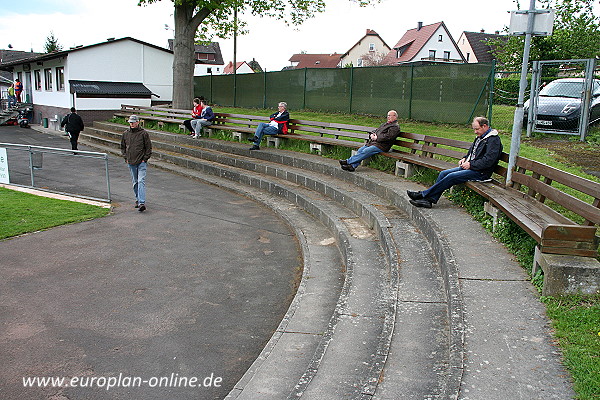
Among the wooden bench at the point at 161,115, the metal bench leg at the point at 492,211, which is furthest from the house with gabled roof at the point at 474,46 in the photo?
the metal bench leg at the point at 492,211

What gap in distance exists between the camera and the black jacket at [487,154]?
729 centimetres

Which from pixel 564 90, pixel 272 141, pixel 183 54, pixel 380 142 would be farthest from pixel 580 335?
pixel 183 54

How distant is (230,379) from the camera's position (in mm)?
4371

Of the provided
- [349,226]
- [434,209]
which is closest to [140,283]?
[349,226]

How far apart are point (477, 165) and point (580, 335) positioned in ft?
12.7

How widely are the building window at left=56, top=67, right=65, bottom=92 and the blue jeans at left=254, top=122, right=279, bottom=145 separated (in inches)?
704

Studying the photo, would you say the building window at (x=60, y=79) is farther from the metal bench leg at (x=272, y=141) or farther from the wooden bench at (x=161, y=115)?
the metal bench leg at (x=272, y=141)

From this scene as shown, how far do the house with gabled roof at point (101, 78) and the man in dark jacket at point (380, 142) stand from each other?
1971 cm

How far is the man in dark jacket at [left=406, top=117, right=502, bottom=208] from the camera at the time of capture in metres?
7.30

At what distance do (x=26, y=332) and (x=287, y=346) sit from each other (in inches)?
104

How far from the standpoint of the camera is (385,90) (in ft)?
61.4

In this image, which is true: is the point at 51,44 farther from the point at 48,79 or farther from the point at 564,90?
the point at 564,90

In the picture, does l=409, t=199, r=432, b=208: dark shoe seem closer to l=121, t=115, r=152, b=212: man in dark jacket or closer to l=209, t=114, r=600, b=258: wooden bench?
l=209, t=114, r=600, b=258: wooden bench

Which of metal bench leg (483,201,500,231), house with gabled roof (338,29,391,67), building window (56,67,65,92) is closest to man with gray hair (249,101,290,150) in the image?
metal bench leg (483,201,500,231)
